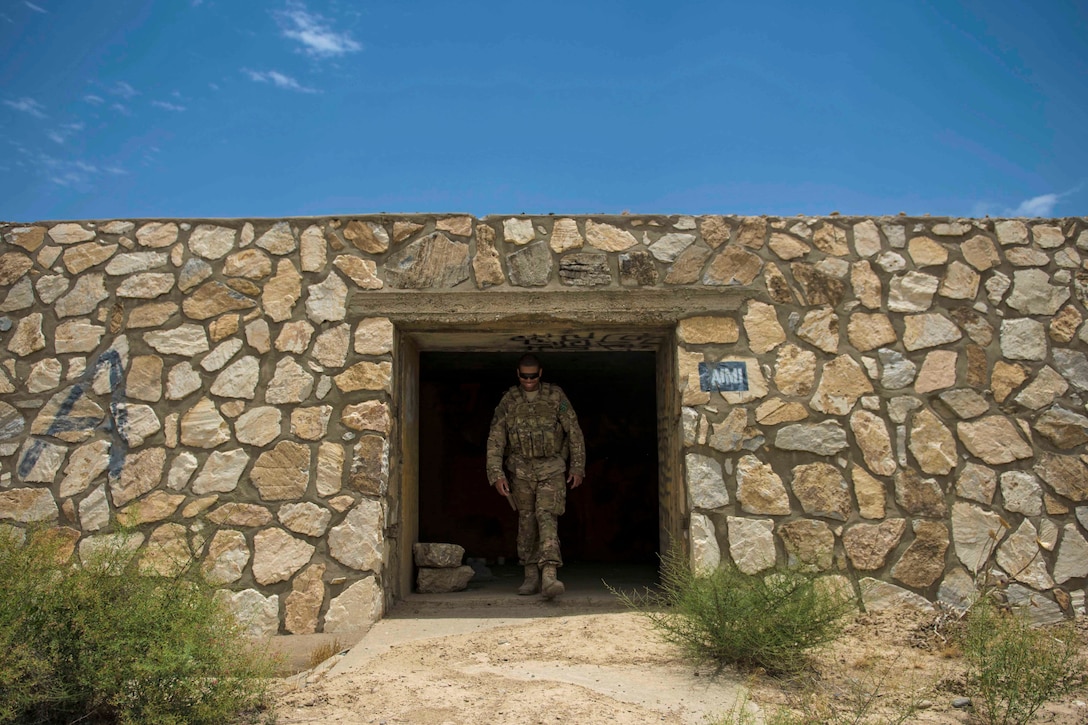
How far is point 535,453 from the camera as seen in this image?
6988 mm

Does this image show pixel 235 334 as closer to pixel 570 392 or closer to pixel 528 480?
pixel 528 480

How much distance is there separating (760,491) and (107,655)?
4.08 meters

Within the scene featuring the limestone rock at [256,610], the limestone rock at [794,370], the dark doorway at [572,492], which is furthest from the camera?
the dark doorway at [572,492]

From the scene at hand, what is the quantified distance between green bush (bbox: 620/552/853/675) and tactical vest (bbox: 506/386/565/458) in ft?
7.26

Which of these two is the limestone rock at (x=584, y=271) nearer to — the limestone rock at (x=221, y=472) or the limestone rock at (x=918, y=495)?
the limestone rock at (x=918, y=495)

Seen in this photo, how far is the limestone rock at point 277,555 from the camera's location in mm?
5836

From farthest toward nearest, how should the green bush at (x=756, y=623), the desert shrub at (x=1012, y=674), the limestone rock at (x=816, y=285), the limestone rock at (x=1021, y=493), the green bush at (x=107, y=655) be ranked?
the limestone rock at (x=816, y=285), the limestone rock at (x=1021, y=493), the green bush at (x=756, y=623), the desert shrub at (x=1012, y=674), the green bush at (x=107, y=655)

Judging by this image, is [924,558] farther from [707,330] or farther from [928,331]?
[707,330]

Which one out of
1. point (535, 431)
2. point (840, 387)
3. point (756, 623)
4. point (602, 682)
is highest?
point (840, 387)

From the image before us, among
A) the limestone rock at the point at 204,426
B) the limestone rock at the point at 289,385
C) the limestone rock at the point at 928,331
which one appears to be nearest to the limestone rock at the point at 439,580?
the limestone rock at the point at 289,385

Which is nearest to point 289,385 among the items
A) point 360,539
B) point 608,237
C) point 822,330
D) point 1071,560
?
point 360,539

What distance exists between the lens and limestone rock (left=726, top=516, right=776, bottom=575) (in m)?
5.88

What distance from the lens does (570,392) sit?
10.4 meters

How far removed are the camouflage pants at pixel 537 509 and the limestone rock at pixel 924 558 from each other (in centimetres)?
252
